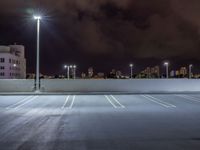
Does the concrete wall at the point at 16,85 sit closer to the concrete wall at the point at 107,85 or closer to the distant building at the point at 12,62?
the concrete wall at the point at 107,85

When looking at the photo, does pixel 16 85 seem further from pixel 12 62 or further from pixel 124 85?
pixel 12 62

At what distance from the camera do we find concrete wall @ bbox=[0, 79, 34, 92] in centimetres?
4444

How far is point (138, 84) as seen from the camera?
46.8 m

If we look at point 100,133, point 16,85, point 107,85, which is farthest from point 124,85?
point 100,133

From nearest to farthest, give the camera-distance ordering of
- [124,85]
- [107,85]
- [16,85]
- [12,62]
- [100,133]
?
[100,133] → [16,85] → [107,85] → [124,85] → [12,62]

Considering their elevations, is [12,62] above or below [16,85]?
above

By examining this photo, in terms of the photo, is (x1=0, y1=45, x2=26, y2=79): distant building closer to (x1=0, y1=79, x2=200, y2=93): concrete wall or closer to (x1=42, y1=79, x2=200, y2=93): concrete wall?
(x1=0, y1=79, x2=200, y2=93): concrete wall

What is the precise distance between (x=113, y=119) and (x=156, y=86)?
1178 inches

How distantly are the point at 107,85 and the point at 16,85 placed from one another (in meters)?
10.4

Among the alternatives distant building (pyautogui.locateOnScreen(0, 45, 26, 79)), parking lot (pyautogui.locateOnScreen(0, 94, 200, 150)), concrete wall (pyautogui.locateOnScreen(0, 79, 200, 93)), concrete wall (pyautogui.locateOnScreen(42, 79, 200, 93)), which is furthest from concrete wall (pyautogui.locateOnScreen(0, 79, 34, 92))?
distant building (pyautogui.locateOnScreen(0, 45, 26, 79))

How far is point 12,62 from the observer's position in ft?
472

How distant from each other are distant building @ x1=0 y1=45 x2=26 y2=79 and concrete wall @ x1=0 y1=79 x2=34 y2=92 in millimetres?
95756

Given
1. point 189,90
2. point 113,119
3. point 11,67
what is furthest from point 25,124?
point 11,67

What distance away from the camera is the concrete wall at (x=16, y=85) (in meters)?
44.4
